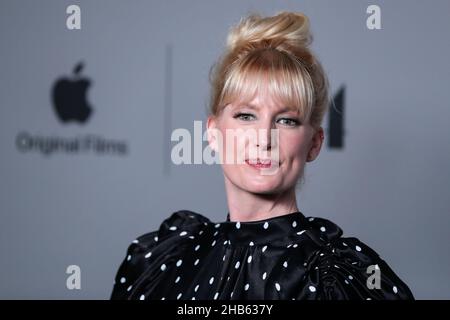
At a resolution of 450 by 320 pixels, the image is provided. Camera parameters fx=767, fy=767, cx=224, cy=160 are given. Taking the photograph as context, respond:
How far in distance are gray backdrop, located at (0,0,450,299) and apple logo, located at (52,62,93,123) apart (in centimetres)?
3

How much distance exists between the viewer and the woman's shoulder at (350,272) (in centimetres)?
183

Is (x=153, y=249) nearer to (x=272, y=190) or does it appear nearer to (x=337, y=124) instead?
(x=272, y=190)

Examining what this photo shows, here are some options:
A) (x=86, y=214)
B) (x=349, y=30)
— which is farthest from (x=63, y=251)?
(x=349, y=30)

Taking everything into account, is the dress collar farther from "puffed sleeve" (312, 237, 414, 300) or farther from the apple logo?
the apple logo

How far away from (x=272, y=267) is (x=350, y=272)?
192mm

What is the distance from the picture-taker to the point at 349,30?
3201mm

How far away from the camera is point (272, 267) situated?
1906 millimetres

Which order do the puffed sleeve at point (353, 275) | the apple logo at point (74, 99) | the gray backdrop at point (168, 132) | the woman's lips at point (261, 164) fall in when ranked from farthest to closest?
1. the apple logo at point (74, 99)
2. the gray backdrop at point (168, 132)
3. the woman's lips at point (261, 164)
4. the puffed sleeve at point (353, 275)

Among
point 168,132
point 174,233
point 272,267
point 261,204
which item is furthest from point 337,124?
point 272,267

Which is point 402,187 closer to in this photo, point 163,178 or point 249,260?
point 163,178

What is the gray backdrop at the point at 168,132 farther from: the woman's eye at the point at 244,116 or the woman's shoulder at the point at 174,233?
the woman's eye at the point at 244,116

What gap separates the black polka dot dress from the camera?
185 cm

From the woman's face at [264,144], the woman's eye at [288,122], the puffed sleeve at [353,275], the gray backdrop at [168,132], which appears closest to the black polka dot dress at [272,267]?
the puffed sleeve at [353,275]

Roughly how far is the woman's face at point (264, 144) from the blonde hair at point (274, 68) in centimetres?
3
